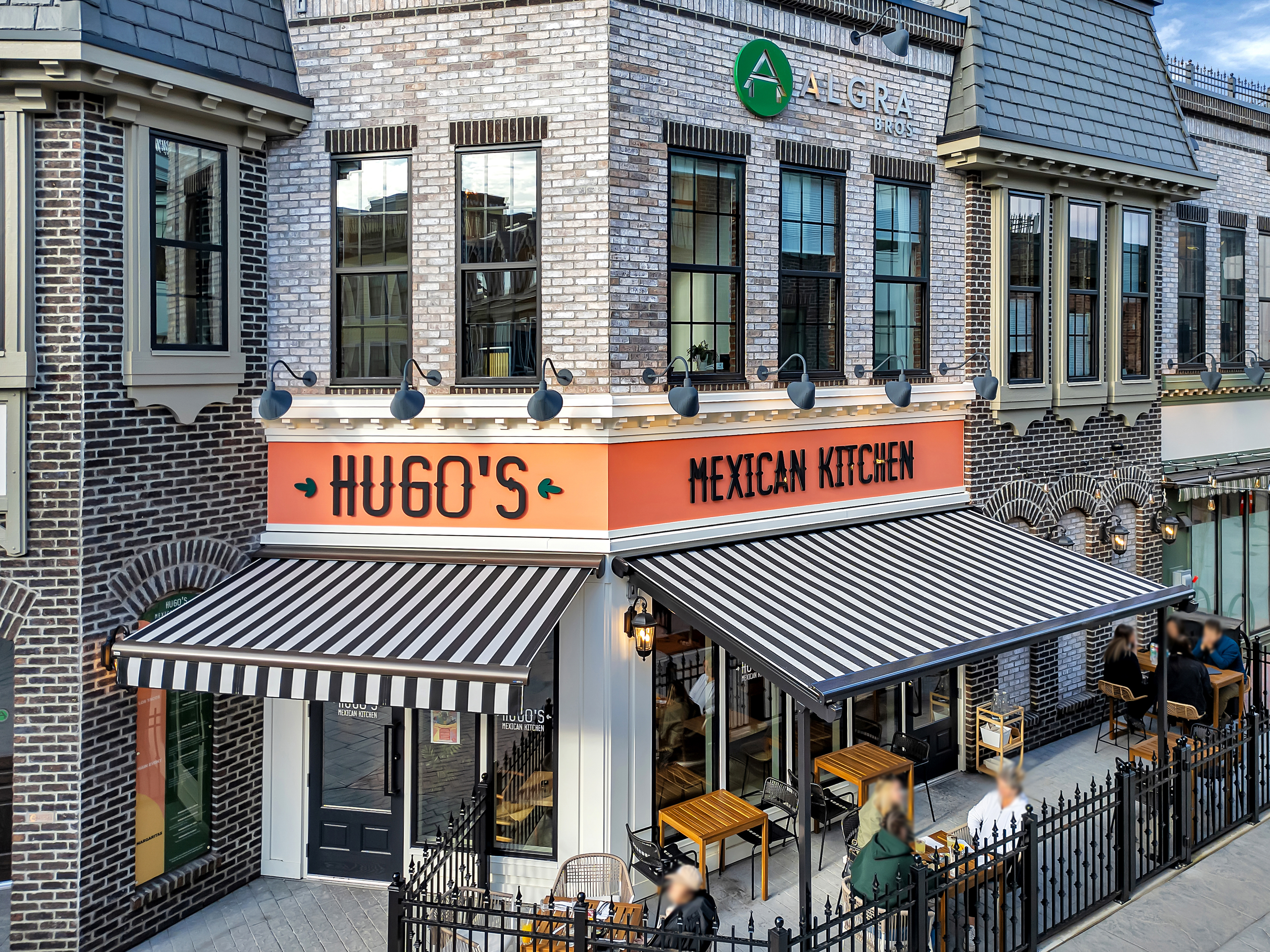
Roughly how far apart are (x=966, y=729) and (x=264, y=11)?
1155cm

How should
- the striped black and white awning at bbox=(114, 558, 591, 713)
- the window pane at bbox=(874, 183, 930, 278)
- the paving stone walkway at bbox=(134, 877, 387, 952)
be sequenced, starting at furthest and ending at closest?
the window pane at bbox=(874, 183, 930, 278) → the paving stone walkway at bbox=(134, 877, 387, 952) → the striped black and white awning at bbox=(114, 558, 591, 713)

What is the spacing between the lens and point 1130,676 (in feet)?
43.0

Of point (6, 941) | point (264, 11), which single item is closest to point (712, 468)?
point (264, 11)

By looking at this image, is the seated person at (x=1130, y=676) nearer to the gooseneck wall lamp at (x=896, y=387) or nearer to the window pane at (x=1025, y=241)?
the gooseneck wall lamp at (x=896, y=387)

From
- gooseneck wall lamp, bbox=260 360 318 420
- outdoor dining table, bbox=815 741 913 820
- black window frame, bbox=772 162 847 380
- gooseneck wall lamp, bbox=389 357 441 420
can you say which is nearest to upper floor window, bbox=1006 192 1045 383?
black window frame, bbox=772 162 847 380

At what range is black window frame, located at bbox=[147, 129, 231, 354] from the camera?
8.76 m

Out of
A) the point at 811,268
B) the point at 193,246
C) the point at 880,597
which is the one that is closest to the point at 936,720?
the point at 880,597

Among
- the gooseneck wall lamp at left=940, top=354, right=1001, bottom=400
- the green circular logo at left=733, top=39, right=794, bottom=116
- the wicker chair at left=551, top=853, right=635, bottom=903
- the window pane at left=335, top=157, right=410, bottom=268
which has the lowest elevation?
the wicker chair at left=551, top=853, right=635, bottom=903

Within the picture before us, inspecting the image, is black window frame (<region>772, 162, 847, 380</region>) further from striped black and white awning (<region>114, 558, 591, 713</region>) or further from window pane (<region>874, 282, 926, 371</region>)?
striped black and white awning (<region>114, 558, 591, 713</region>)

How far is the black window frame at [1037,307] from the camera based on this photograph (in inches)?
496

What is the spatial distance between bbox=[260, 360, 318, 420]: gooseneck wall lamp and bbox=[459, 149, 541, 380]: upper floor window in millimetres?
1550

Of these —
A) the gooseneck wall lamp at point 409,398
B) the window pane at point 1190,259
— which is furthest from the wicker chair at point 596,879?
the window pane at point 1190,259

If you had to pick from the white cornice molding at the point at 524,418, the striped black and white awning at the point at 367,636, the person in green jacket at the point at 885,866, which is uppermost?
the white cornice molding at the point at 524,418

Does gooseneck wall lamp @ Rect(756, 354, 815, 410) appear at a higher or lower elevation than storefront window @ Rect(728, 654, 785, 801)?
higher
